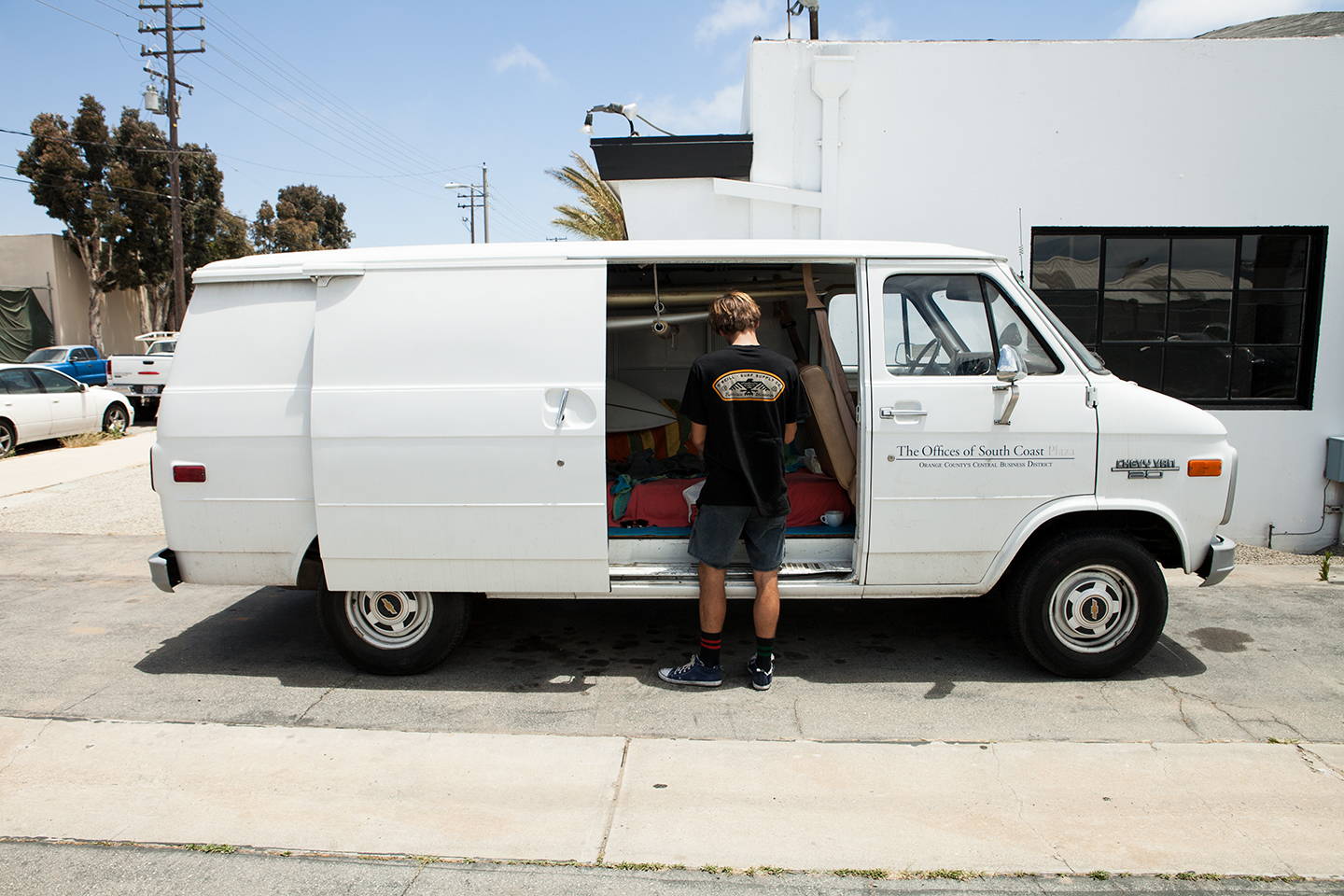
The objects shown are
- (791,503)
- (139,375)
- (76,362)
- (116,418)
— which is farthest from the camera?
(76,362)

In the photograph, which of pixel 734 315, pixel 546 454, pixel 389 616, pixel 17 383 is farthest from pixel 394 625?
pixel 17 383

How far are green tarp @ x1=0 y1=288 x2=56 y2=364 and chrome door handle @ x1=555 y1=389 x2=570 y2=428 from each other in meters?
30.9

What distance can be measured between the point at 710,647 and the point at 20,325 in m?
32.3

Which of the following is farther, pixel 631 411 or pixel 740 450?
pixel 631 411

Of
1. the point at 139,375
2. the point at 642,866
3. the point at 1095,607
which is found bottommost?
the point at 642,866

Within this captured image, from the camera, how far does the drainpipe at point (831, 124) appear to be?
7535 mm

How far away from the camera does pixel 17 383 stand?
13.9m

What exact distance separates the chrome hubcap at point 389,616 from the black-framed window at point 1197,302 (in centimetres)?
602

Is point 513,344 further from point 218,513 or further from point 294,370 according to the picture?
point 218,513

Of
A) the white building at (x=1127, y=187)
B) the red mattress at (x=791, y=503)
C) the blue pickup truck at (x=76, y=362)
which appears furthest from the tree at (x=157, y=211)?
the red mattress at (x=791, y=503)

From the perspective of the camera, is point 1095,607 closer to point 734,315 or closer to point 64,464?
point 734,315

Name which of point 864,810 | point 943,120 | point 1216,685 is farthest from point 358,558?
point 943,120

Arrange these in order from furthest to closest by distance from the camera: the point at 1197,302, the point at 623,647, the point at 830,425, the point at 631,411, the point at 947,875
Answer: the point at 1197,302 < the point at 631,411 < the point at 623,647 < the point at 830,425 < the point at 947,875

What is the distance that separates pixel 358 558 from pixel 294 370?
1.00 metres
